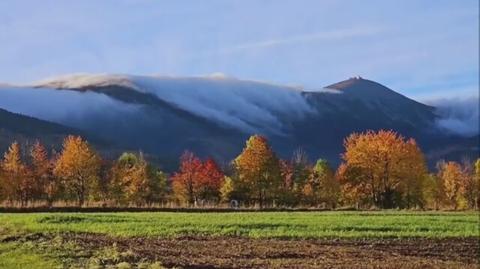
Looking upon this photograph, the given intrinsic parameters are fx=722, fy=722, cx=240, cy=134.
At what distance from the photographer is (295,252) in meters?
25.4

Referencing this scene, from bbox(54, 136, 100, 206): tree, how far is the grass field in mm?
38691

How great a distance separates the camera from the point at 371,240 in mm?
31953

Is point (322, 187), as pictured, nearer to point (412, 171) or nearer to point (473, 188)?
point (412, 171)

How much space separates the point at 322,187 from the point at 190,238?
6661 cm

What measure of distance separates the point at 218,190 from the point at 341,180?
16.9 metres

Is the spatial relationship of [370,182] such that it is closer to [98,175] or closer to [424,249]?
[98,175]

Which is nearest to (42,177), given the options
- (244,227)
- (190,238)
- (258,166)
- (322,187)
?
(258,166)

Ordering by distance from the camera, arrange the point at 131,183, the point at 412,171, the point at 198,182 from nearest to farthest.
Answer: the point at 412,171
the point at 131,183
the point at 198,182

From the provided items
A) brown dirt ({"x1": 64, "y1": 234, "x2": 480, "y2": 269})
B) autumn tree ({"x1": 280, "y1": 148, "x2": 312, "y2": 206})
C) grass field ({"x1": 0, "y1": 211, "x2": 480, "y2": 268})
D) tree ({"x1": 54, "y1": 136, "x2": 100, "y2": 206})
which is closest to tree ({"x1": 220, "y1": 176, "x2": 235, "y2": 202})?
autumn tree ({"x1": 280, "y1": 148, "x2": 312, "y2": 206})

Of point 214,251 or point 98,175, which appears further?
point 98,175

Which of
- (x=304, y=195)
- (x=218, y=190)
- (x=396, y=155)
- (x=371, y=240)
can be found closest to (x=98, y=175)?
(x=218, y=190)

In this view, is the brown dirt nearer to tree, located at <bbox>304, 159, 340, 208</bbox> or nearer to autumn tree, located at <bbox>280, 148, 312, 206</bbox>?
autumn tree, located at <bbox>280, 148, 312, 206</bbox>

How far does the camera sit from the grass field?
67.4 feet

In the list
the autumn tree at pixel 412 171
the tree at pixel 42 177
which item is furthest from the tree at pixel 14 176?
the autumn tree at pixel 412 171
